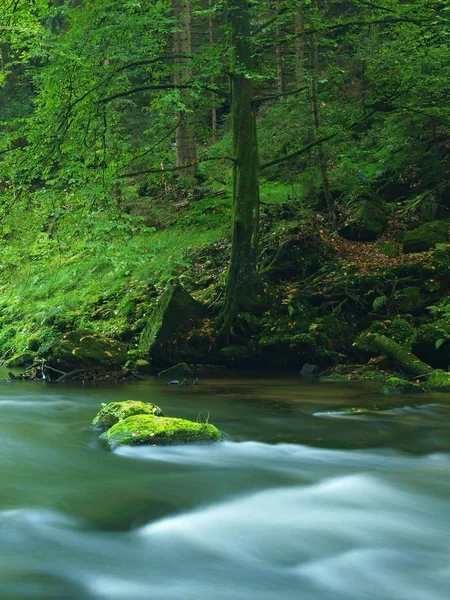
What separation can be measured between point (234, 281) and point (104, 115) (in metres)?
3.73

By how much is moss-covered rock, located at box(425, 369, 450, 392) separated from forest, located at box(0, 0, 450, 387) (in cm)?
4

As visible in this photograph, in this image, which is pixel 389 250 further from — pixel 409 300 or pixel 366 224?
pixel 409 300

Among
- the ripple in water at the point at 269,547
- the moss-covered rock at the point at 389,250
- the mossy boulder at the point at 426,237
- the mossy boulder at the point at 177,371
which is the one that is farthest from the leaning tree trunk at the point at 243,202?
the ripple in water at the point at 269,547

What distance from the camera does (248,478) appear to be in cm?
622

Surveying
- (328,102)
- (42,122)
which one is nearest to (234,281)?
(42,122)

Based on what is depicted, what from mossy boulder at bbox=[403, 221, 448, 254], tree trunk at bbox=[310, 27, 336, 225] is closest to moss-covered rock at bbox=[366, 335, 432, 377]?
mossy boulder at bbox=[403, 221, 448, 254]

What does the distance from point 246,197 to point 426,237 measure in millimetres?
3697

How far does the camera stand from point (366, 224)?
14.3m

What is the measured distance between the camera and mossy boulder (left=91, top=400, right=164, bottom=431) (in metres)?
7.33

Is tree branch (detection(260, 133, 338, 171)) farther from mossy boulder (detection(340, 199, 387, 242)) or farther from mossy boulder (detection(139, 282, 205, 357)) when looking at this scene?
mossy boulder (detection(139, 282, 205, 357))

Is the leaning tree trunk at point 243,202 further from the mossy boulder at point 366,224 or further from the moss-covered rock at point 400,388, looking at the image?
the moss-covered rock at point 400,388

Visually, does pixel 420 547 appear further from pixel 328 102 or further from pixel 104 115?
pixel 328 102

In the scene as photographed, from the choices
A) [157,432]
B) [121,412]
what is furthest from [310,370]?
[157,432]

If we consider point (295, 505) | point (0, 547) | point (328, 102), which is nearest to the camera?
point (0, 547)
